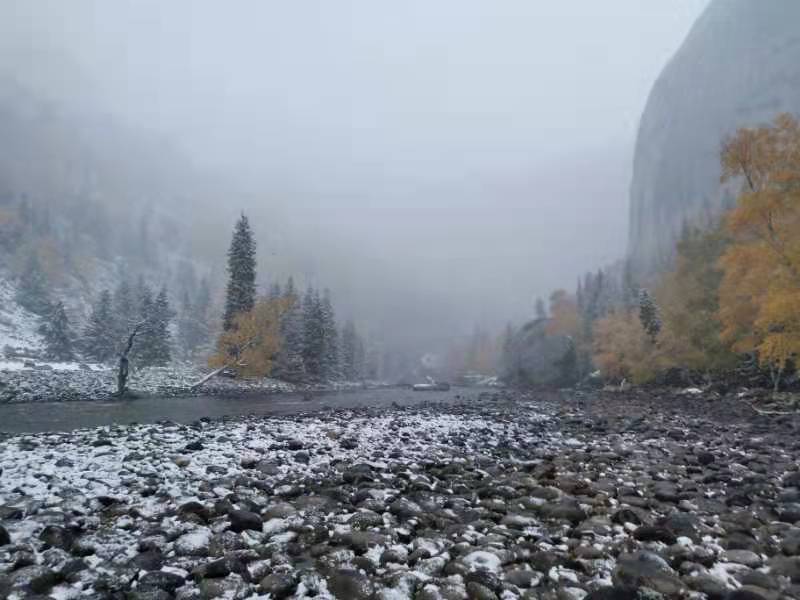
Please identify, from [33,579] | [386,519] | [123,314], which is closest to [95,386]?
[33,579]

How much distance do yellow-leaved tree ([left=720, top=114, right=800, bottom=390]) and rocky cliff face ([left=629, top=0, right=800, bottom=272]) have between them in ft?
341

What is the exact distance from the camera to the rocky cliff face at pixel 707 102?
403 feet

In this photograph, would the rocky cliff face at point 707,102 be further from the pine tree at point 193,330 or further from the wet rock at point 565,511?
the wet rock at point 565,511

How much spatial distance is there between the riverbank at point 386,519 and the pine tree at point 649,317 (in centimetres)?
3503

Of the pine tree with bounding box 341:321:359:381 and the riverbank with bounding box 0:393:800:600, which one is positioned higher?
the pine tree with bounding box 341:321:359:381

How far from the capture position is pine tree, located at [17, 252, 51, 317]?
322ft

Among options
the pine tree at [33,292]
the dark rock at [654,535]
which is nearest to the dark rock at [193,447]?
the dark rock at [654,535]

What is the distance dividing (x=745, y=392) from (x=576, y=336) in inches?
1941

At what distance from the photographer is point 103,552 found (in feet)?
16.5

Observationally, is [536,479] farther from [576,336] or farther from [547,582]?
[576,336]

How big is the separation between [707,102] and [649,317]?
139 m

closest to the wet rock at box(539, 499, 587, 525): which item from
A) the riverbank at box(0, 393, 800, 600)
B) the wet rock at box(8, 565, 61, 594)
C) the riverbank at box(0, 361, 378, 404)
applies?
the riverbank at box(0, 393, 800, 600)

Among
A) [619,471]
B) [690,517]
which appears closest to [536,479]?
[619,471]

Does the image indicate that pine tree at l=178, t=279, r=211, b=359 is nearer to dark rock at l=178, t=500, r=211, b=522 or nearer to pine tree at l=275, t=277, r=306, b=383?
pine tree at l=275, t=277, r=306, b=383
